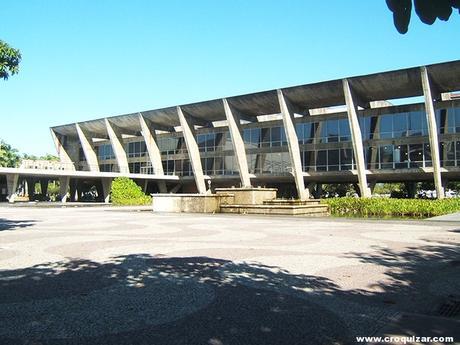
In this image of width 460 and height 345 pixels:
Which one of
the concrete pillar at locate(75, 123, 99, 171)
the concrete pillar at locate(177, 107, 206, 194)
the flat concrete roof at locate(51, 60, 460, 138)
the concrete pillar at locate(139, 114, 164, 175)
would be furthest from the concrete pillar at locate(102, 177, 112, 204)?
the concrete pillar at locate(75, 123, 99, 171)

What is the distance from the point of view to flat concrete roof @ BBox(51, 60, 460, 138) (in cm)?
3875

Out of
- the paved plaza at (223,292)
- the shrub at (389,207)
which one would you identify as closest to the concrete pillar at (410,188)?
the shrub at (389,207)

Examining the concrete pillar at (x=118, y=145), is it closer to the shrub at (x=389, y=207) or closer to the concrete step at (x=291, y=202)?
the concrete step at (x=291, y=202)

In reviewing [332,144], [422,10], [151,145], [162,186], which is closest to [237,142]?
[332,144]

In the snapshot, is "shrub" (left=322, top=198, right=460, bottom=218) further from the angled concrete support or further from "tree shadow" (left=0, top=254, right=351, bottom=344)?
the angled concrete support

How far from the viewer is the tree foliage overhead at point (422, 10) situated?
89.1 inches

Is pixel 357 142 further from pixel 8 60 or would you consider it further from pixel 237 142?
pixel 8 60

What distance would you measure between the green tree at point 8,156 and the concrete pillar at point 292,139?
207 feet

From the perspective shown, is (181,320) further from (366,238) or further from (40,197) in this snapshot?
(40,197)

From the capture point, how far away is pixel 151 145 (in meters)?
59.2

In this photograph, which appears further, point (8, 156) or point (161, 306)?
point (8, 156)

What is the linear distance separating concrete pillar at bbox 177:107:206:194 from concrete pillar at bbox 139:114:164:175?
21.6 feet

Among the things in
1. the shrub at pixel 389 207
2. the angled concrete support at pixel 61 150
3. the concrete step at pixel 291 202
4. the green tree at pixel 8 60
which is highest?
the angled concrete support at pixel 61 150

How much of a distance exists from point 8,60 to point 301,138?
41751mm
